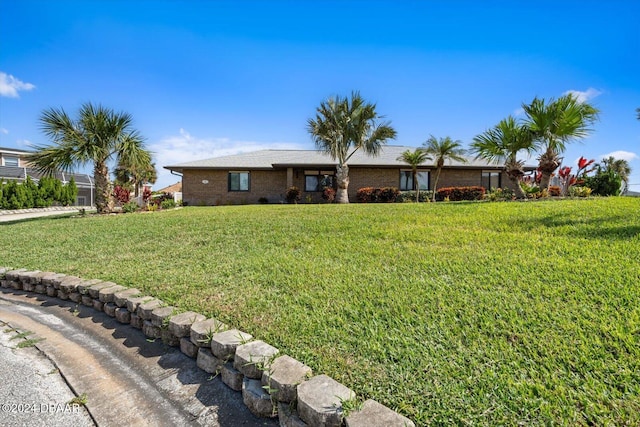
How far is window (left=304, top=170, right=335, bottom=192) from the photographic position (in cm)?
2144

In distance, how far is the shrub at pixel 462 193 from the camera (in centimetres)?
1952

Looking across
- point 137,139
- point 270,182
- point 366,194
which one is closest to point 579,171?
point 366,194

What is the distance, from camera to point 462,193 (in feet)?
64.4

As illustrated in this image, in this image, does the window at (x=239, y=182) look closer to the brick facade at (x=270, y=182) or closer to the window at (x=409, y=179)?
the brick facade at (x=270, y=182)

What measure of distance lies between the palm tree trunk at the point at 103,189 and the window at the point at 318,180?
11.4 meters

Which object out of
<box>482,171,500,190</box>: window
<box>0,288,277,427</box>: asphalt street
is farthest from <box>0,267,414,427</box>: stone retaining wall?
<box>482,171,500,190</box>: window

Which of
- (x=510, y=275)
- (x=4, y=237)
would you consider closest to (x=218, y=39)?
(x=4, y=237)

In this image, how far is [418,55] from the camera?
10.3 meters

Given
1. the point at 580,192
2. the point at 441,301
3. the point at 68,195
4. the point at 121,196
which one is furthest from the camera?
the point at 68,195

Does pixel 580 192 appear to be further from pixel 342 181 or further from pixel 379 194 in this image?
pixel 342 181

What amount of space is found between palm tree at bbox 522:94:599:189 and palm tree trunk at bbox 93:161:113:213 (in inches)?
668

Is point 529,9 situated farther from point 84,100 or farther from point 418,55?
point 84,100

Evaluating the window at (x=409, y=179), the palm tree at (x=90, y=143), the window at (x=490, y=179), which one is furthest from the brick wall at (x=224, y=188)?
the window at (x=490, y=179)

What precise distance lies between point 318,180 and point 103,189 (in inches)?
483
